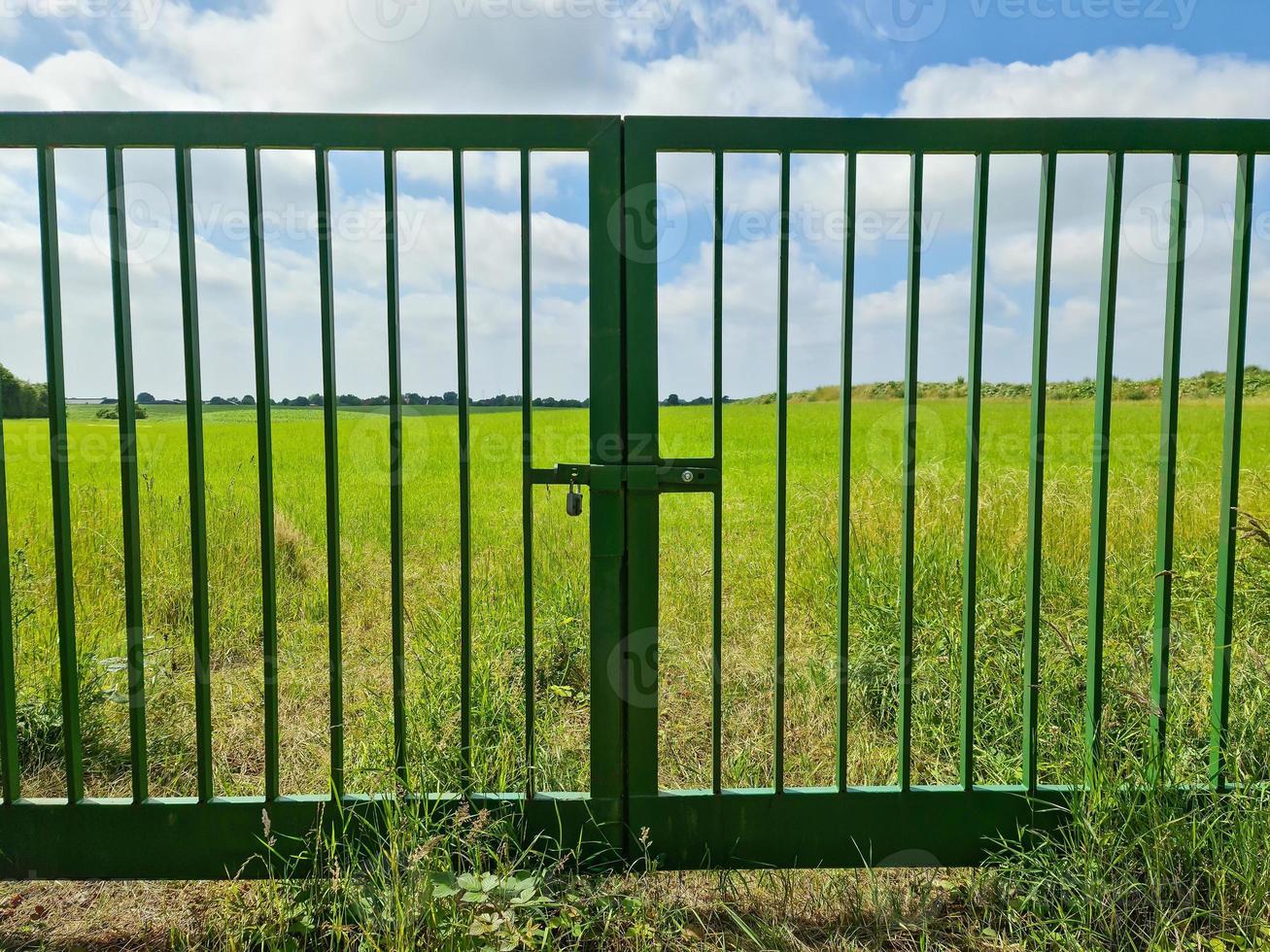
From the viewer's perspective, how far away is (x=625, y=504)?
2.05m

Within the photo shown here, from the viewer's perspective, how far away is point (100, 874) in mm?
2119

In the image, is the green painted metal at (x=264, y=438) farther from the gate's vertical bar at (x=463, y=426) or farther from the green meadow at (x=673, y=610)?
the gate's vertical bar at (x=463, y=426)

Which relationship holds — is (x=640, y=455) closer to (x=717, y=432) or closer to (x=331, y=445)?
(x=717, y=432)

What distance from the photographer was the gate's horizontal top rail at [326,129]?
1977 mm

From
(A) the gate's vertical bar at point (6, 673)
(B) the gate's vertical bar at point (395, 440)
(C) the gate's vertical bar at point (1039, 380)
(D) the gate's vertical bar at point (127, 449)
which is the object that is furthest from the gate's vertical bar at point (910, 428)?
(A) the gate's vertical bar at point (6, 673)

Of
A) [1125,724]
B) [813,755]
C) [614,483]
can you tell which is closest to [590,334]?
[614,483]

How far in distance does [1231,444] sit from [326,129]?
277 cm

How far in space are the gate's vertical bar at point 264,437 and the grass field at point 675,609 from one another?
0.15 m

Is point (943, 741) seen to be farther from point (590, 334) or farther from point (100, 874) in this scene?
point (100, 874)

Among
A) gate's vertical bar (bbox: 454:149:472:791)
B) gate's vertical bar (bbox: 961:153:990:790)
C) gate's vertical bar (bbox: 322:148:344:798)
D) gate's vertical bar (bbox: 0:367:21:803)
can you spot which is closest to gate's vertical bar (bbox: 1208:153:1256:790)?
gate's vertical bar (bbox: 961:153:990:790)

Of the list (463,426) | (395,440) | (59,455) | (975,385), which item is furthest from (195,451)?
(975,385)

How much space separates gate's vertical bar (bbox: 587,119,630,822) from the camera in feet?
6.53

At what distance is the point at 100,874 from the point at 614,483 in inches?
75.6

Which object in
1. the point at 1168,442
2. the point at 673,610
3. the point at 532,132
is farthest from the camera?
the point at 673,610
